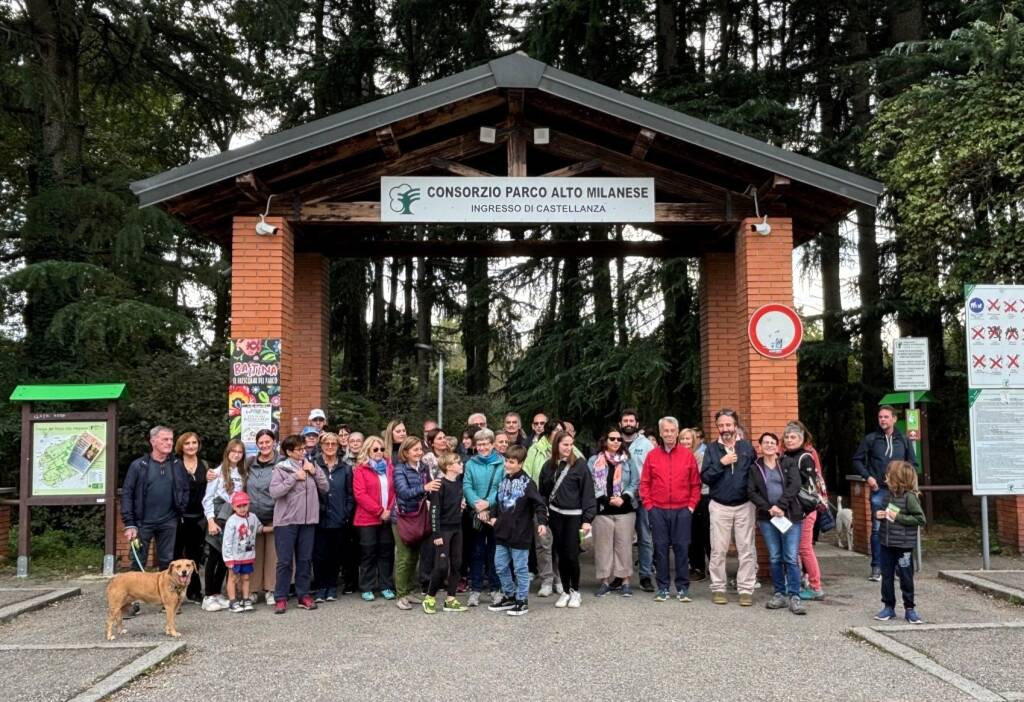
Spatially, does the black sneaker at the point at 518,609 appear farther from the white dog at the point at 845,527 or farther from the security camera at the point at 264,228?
the white dog at the point at 845,527

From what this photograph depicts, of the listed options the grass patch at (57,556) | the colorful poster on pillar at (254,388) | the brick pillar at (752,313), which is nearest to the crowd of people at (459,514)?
the colorful poster on pillar at (254,388)

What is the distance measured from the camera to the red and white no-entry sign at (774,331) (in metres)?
9.12

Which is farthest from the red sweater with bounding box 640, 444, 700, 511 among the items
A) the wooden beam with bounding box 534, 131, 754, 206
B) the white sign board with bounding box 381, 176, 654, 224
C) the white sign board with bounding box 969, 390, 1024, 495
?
the white sign board with bounding box 969, 390, 1024, 495

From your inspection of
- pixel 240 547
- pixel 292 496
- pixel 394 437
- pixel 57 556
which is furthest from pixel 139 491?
pixel 57 556

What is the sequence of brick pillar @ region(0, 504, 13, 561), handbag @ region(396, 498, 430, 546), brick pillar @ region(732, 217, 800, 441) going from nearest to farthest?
handbag @ region(396, 498, 430, 546) < brick pillar @ region(732, 217, 800, 441) < brick pillar @ region(0, 504, 13, 561)

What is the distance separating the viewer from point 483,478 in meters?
7.77

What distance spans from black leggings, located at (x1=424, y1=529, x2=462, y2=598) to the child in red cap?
1649 mm

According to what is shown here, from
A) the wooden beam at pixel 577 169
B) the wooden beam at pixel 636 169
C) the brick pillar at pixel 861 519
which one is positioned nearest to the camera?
the wooden beam at pixel 577 169

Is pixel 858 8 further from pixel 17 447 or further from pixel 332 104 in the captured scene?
pixel 17 447

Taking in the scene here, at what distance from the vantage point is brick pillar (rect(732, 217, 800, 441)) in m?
9.07

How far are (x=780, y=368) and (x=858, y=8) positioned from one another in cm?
1154

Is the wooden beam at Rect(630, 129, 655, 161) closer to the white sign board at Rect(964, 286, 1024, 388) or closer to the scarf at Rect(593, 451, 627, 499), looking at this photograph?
the scarf at Rect(593, 451, 627, 499)

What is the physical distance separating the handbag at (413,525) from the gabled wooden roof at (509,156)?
3.49m

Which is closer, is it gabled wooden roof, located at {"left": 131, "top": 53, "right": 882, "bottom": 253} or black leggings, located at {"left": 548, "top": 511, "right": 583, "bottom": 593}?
black leggings, located at {"left": 548, "top": 511, "right": 583, "bottom": 593}
